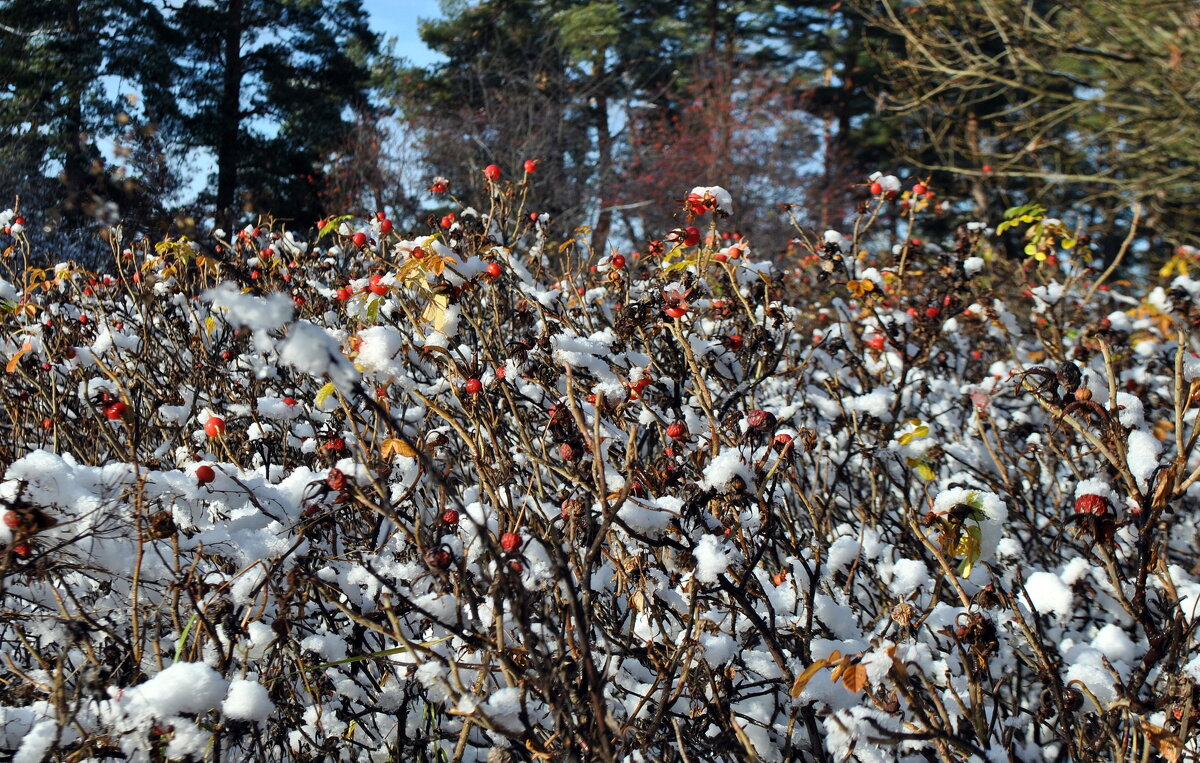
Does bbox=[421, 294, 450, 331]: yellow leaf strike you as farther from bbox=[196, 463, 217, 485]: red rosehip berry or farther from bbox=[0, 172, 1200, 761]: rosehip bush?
bbox=[196, 463, 217, 485]: red rosehip berry

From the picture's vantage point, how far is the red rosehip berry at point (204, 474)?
64.2 inches

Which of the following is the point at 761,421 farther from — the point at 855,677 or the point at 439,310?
the point at 439,310

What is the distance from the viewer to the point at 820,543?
229 centimetres

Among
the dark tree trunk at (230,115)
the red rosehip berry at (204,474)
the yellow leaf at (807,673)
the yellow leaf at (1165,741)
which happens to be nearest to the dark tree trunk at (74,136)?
the dark tree trunk at (230,115)

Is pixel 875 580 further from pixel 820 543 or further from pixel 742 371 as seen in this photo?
pixel 742 371

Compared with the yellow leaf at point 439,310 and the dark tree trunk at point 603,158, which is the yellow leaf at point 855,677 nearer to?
the yellow leaf at point 439,310

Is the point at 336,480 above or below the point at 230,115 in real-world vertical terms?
above

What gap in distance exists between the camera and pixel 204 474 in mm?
1636

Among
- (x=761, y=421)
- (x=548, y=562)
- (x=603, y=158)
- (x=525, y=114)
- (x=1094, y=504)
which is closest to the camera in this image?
(x=1094, y=504)

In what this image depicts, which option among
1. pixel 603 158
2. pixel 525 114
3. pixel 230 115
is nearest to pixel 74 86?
pixel 230 115

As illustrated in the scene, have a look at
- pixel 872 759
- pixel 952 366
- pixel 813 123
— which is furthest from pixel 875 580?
pixel 813 123

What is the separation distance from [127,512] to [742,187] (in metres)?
17.1

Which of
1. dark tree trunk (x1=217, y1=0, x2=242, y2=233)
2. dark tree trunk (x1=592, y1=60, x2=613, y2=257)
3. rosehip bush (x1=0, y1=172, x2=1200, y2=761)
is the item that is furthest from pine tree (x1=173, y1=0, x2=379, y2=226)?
rosehip bush (x1=0, y1=172, x2=1200, y2=761)

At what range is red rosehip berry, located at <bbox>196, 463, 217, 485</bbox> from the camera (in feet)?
5.35
